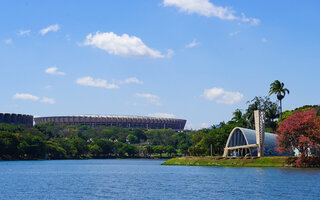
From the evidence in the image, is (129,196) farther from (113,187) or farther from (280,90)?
(280,90)

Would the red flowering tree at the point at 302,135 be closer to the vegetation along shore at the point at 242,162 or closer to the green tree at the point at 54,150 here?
the vegetation along shore at the point at 242,162

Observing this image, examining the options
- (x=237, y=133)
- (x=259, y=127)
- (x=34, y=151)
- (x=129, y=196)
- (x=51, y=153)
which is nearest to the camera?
(x=129, y=196)

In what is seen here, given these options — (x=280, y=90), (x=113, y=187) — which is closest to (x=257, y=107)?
(x=280, y=90)

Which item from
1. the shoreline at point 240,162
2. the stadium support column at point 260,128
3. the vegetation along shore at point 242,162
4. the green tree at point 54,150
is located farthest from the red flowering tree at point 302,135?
the green tree at point 54,150

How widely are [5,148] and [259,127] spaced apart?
323ft

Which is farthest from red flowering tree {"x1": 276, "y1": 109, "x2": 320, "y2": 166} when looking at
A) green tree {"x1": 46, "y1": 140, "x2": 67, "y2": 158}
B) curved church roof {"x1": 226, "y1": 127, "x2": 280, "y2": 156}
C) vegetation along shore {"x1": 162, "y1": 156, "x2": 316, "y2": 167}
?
green tree {"x1": 46, "y1": 140, "x2": 67, "y2": 158}

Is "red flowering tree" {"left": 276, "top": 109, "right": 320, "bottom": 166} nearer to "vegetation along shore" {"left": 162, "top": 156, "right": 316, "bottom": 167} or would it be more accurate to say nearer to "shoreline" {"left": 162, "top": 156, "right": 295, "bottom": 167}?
"vegetation along shore" {"left": 162, "top": 156, "right": 316, "bottom": 167}

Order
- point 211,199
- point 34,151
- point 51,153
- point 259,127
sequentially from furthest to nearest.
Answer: point 51,153
point 34,151
point 259,127
point 211,199

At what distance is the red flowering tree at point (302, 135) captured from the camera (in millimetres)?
83988

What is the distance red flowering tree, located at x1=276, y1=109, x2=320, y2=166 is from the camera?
276ft

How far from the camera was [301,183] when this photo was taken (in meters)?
54.3

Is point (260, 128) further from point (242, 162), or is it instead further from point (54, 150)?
point (54, 150)

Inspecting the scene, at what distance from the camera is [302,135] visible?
8512cm

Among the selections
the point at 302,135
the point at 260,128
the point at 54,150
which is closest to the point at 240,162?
the point at 260,128
